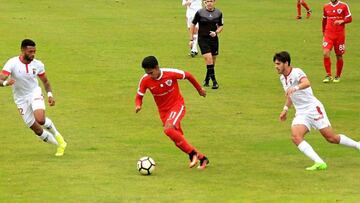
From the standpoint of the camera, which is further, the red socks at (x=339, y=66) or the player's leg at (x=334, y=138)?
the red socks at (x=339, y=66)

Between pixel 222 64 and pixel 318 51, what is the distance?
4839mm

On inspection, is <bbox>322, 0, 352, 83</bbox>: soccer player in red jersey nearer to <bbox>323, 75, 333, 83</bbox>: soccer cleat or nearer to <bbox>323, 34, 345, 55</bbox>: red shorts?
<bbox>323, 34, 345, 55</bbox>: red shorts

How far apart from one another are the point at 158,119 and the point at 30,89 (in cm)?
535

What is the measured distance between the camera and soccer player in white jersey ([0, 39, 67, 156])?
18500 mm

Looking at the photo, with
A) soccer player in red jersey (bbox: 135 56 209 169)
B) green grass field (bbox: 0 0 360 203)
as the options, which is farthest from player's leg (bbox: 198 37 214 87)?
soccer player in red jersey (bbox: 135 56 209 169)

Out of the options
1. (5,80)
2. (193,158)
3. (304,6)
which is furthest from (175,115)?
(304,6)

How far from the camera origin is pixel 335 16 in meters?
28.2

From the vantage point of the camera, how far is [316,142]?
66.3 ft

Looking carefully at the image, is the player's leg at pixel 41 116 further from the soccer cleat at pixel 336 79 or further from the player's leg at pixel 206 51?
the soccer cleat at pixel 336 79

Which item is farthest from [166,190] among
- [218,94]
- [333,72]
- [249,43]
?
[249,43]

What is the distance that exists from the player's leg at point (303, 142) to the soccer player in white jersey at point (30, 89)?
482cm

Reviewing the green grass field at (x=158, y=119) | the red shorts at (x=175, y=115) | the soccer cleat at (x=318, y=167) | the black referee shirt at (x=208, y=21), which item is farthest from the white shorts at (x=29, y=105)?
the black referee shirt at (x=208, y=21)

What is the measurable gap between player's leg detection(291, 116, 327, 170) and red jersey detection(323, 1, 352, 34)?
11437 mm

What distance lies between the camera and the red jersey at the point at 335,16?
2817cm
